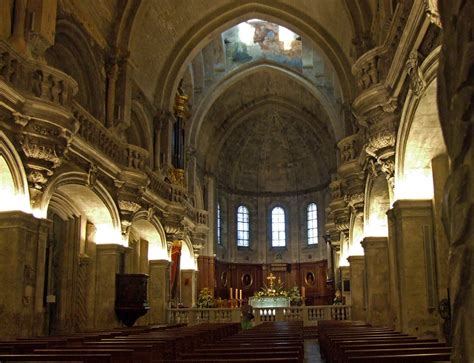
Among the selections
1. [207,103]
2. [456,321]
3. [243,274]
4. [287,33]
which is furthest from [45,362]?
[243,274]

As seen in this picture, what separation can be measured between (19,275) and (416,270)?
7.90 m

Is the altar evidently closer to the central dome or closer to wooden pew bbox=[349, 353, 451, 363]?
the central dome

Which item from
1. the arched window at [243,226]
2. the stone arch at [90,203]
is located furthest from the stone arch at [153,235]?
the arched window at [243,226]

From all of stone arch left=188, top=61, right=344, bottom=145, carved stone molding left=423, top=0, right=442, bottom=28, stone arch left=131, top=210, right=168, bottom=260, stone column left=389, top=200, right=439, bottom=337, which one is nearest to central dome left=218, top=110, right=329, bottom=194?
stone arch left=188, top=61, right=344, bottom=145

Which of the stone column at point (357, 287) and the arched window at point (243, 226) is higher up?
the arched window at point (243, 226)

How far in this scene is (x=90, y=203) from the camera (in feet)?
56.7

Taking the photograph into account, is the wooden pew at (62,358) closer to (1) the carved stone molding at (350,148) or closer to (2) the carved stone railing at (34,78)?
(2) the carved stone railing at (34,78)

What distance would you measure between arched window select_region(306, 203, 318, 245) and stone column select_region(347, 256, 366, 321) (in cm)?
1555

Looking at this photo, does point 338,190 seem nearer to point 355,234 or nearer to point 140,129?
point 355,234

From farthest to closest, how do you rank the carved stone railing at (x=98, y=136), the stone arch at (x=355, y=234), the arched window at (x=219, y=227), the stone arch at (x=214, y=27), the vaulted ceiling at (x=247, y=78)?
the arched window at (x=219, y=227) < the stone arch at (x=214, y=27) < the stone arch at (x=355, y=234) < the vaulted ceiling at (x=247, y=78) < the carved stone railing at (x=98, y=136)

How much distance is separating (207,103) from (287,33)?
19.0 ft

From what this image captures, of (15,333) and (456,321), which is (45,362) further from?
(15,333)

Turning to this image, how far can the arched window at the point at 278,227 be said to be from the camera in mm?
38094

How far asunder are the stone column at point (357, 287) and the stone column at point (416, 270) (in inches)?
345
